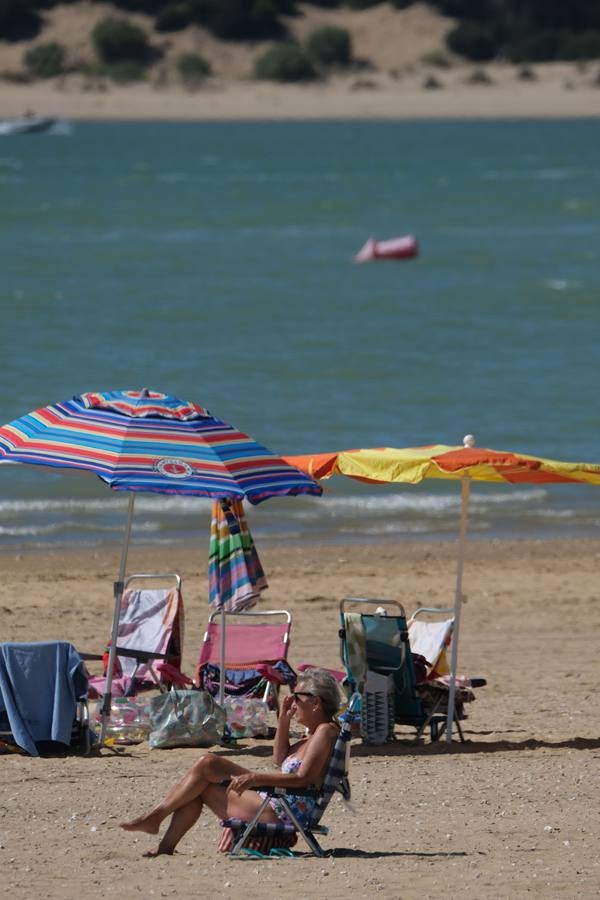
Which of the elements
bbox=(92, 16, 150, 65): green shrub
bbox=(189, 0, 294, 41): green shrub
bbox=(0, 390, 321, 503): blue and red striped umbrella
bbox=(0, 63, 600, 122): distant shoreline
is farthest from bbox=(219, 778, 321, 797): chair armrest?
bbox=(189, 0, 294, 41): green shrub

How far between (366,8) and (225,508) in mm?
108141

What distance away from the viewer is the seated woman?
21.1 ft

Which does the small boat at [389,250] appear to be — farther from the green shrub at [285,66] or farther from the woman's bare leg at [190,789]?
the green shrub at [285,66]

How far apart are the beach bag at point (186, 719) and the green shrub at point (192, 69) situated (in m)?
94.0

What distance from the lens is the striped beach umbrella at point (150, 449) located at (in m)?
7.77

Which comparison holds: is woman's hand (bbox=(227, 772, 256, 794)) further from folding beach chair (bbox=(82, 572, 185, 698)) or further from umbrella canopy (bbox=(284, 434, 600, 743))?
folding beach chair (bbox=(82, 572, 185, 698))

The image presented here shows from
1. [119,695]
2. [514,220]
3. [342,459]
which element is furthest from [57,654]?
[514,220]

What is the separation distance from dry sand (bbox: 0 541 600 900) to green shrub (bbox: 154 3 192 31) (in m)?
102

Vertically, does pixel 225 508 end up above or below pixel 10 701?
above

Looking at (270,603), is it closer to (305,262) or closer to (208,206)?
(305,262)

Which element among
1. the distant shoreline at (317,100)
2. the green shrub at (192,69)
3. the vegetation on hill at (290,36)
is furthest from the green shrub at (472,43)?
the green shrub at (192,69)

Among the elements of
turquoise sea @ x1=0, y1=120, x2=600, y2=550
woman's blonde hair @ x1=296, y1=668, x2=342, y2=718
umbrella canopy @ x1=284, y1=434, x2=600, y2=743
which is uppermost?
turquoise sea @ x1=0, y1=120, x2=600, y2=550

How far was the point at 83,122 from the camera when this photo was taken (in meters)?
102

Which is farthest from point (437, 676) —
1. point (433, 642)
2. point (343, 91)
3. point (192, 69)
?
point (343, 91)
